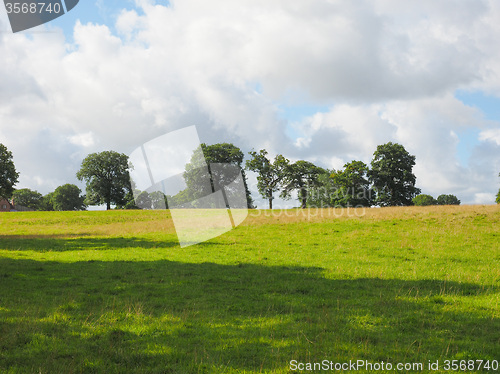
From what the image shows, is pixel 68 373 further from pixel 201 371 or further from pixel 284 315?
pixel 284 315

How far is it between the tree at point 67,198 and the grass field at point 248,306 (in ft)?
366

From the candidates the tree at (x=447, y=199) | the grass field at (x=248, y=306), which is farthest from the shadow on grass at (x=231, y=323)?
the tree at (x=447, y=199)

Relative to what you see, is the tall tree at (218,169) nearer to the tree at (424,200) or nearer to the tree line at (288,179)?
the tree line at (288,179)

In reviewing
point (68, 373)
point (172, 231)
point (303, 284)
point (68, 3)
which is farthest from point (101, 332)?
point (172, 231)

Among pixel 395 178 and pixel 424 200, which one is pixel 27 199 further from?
pixel 424 200

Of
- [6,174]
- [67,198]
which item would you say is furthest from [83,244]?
[67,198]

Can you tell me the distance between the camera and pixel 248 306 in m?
10.3

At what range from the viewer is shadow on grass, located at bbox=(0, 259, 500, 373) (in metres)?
6.69

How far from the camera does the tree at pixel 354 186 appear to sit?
74.7 metres

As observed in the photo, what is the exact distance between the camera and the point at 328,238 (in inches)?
1033

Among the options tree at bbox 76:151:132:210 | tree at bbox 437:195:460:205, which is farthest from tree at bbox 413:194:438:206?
tree at bbox 76:151:132:210

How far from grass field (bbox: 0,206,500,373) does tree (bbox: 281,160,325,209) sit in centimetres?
6302

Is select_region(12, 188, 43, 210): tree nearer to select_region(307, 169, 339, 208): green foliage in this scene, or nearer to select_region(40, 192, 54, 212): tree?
select_region(40, 192, 54, 212): tree

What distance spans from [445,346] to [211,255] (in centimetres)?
1522
